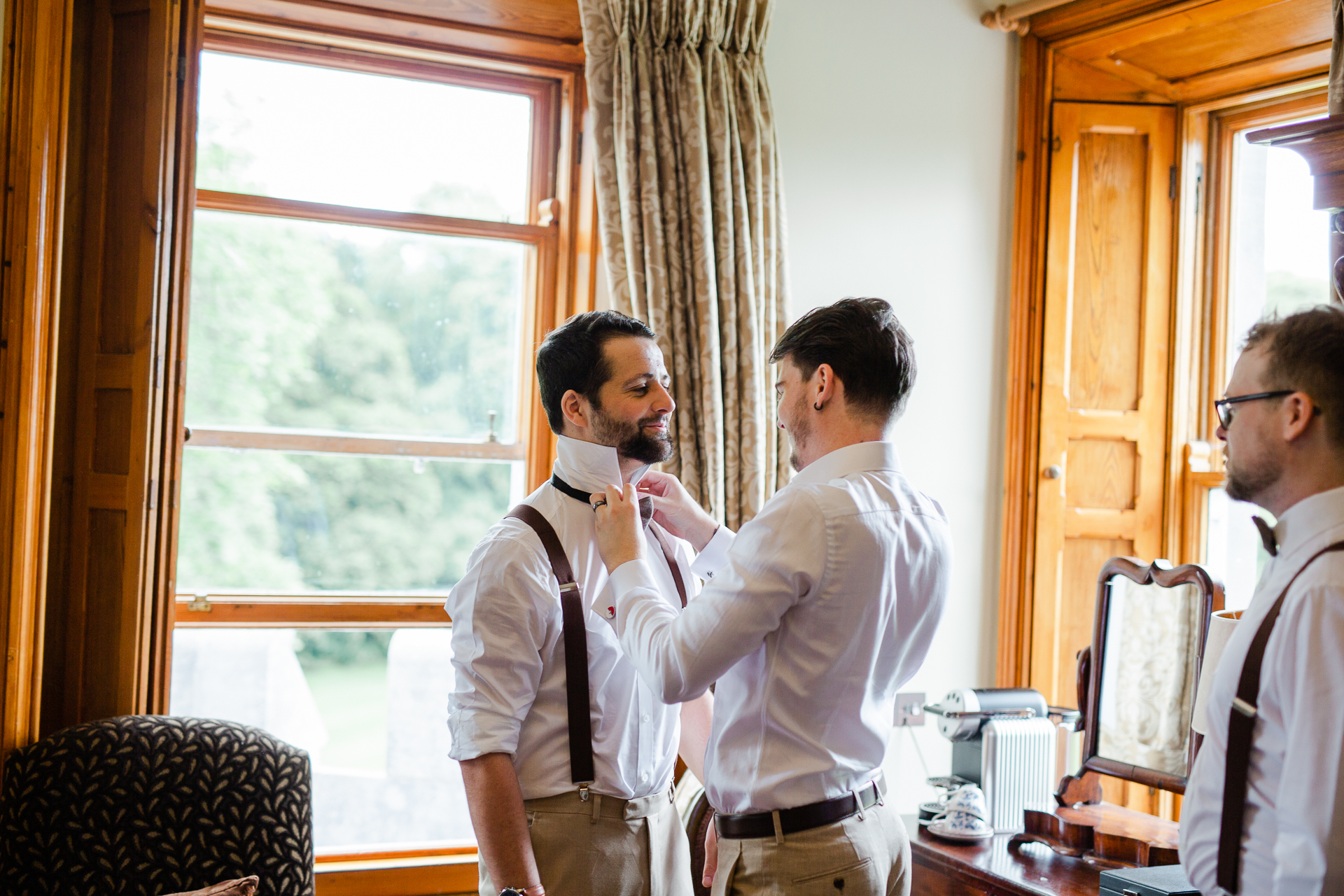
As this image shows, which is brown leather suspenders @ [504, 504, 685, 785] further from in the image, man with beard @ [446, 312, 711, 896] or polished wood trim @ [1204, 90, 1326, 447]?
polished wood trim @ [1204, 90, 1326, 447]

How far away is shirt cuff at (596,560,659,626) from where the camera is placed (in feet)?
4.80

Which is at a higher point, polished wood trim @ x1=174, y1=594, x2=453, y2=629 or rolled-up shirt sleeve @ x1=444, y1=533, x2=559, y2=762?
rolled-up shirt sleeve @ x1=444, y1=533, x2=559, y2=762

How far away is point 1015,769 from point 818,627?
1458mm

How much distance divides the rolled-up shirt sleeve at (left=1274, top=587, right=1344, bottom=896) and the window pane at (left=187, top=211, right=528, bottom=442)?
2251 mm

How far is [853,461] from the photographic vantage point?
1.45 metres

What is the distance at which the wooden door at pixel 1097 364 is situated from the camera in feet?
11.0

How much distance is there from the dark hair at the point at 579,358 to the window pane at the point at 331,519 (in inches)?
51.6

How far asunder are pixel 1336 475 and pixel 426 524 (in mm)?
2293

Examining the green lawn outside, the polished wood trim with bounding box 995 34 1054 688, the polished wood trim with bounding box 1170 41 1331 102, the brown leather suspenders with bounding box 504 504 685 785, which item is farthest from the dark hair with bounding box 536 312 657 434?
the polished wood trim with bounding box 1170 41 1331 102

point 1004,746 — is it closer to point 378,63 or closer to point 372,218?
point 372,218

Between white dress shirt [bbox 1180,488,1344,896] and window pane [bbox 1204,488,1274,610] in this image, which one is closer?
white dress shirt [bbox 1180,488,1344,896]

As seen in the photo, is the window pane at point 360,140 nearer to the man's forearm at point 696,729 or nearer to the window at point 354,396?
the window at point 354,396

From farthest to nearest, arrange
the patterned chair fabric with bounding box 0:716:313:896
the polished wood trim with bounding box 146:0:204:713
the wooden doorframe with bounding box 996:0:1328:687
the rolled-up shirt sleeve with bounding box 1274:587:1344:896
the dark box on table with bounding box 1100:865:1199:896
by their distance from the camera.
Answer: the wooden doorframe with bounding box 996:0:1328:687 < the polished wood trim with bounding box 146:0:204:713 < the patterned chair fabric with bounding box 0:716:313:896 < the dark box on table with bounding box 1100:865:1199:896 < the rolled-up shirt sleeve with bounding box 1274:587:1344:896

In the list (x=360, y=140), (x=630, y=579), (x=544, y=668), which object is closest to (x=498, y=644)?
(x=544, y=668)
